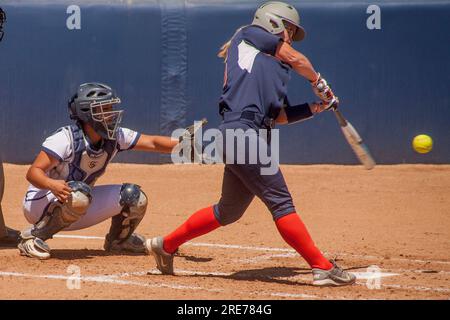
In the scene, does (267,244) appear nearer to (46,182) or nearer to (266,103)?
(46,182)

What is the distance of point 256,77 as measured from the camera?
569 cm

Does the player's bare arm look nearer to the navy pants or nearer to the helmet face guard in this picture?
the helmet face guard

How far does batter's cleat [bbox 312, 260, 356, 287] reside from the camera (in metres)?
5.66

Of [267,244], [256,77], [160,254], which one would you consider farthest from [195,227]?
[267,244]

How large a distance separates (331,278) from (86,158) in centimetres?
211

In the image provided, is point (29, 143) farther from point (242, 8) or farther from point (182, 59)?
point (242, 8)

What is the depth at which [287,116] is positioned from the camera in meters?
6.02

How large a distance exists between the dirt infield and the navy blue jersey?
1136 mm

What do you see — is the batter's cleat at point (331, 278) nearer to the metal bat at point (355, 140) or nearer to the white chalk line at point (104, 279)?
the white chalk line at point (104, 279)

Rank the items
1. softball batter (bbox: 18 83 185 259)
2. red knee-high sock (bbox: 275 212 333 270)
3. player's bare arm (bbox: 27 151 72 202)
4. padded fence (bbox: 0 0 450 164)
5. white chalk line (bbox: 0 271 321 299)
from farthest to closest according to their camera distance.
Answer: padded fence (bbox: 0 0 450 164) < softball batter (bbox: 18 83 185 259) < player's bare arm (bbox: 27 151 72 202) < red knee-high sock (bbox: 275 212 333 270) < white chalk line (bbox: 0 271 321 299)

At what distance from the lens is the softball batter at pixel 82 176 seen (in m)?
6.52

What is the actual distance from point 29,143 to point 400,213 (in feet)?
17.6

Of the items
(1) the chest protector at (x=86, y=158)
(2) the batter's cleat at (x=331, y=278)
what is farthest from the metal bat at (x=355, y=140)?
(1) the chest protector at (x=86, y=158)

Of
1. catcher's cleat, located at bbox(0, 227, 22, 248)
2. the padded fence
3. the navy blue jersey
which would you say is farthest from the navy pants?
the padded fence
